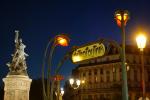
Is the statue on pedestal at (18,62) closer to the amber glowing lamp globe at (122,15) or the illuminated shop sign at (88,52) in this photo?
the illuminated shop sign at (88,52)

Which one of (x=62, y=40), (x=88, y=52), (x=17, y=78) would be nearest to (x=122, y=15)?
(x=88, y=52)

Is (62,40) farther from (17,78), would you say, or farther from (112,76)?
(112,76)

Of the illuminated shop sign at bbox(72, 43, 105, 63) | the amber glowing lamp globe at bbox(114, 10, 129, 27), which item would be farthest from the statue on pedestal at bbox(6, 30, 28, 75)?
the amber glowing lamp globe at bbox(114, 10, 129, 27)

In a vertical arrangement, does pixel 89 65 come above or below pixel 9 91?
above

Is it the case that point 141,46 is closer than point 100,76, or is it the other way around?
point 141,46

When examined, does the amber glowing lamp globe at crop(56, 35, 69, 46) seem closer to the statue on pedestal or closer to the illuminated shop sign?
the illuminated shop sign

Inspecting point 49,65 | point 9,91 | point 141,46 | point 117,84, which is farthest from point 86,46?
point 117,84

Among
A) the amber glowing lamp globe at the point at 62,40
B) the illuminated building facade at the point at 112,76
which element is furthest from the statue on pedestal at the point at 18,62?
the illuminated building facade at the point at 112,76

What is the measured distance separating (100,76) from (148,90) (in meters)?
14.2

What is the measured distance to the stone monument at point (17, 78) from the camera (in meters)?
36.4

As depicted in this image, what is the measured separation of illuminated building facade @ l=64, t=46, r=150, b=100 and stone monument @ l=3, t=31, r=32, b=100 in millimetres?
67213

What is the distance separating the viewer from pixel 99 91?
114m

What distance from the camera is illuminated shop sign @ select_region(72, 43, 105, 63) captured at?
53.9 feet

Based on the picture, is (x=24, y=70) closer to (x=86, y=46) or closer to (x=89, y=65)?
(x=86, y=46)
